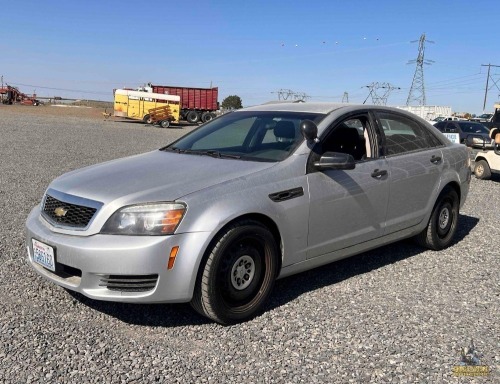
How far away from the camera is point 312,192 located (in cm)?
398

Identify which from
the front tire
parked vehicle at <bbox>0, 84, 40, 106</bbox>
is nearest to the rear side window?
the front tire

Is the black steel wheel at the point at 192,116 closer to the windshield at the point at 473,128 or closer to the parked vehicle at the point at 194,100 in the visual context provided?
the parked vehicle at the point at 194,100

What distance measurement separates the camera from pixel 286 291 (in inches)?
171

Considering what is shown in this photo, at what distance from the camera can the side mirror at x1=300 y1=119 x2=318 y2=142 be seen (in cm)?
403

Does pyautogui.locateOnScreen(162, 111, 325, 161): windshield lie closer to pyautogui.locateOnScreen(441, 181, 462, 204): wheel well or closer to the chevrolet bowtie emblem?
the chevrolet bowtie emblem

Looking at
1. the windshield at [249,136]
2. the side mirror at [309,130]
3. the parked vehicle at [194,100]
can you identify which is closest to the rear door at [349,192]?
the side mirror at [309,130]

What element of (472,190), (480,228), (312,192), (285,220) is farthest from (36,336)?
(472,190)

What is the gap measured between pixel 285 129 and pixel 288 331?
1765mm

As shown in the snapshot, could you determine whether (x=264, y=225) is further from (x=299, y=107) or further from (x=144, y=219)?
(x=299, y=107)

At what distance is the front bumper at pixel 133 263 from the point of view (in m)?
3.22

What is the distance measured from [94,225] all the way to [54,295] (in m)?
1.11

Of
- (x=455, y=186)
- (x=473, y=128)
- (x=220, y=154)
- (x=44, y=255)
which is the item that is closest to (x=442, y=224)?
(x=455, y=186)

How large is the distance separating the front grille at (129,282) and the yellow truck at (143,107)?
34.2m

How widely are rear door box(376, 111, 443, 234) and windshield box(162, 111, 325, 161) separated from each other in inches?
37.5
